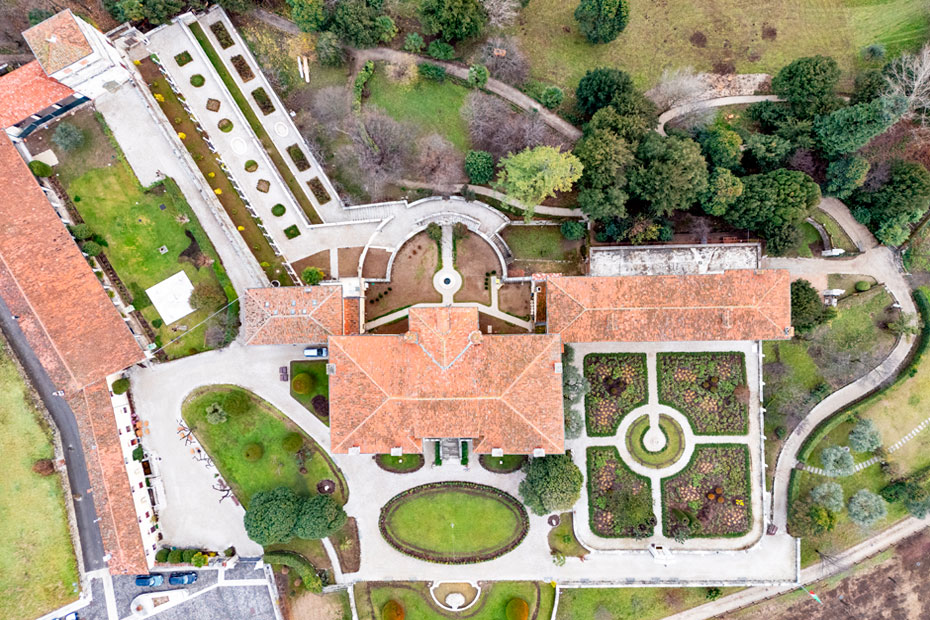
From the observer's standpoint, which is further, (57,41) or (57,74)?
(57,74)

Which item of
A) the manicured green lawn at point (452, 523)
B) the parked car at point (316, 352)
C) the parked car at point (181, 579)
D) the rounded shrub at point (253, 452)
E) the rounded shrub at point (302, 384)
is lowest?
the parked car at point (181, 579)

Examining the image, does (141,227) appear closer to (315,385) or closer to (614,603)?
(315,385)

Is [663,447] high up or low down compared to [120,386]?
down

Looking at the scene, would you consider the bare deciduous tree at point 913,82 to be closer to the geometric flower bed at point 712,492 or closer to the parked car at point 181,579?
the geometric flower bed at point 712,492

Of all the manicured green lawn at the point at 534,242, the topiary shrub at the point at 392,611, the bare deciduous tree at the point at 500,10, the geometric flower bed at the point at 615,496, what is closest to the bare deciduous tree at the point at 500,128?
the bare deciduous tree at the point at 500,10

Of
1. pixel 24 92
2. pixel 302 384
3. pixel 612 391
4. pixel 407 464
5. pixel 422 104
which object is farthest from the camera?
pixel 422 104

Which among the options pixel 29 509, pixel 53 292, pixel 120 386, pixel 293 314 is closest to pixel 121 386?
pixel 120 386
